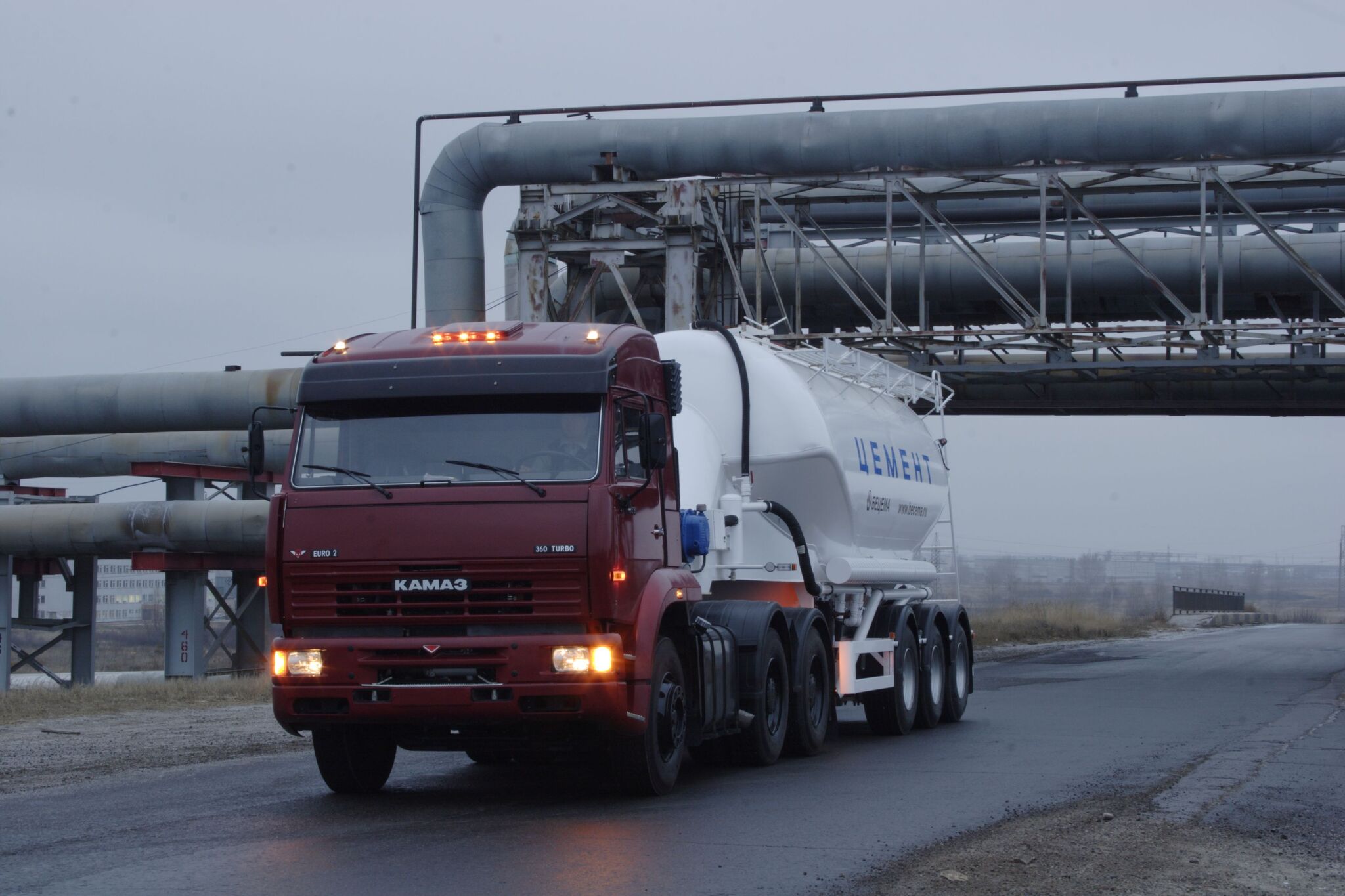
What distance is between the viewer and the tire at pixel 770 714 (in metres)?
12.6

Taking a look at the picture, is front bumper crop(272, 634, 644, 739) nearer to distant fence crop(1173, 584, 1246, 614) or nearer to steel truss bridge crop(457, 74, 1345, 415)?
steel truss bridge crop(457, 74, 1345, 415)

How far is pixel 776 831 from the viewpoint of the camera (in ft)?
29.6

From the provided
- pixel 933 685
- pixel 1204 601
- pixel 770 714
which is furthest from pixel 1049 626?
pixel 770 714

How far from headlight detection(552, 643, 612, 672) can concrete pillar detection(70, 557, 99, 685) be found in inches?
1273

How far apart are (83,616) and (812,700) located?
98.8 feet

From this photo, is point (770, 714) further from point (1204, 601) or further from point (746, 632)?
point (1204, 601)

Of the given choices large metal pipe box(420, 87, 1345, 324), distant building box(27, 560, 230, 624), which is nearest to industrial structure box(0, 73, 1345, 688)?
large metal pipe box(420, 87, 1345, 324)

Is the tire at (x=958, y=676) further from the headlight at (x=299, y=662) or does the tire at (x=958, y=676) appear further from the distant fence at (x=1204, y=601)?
the distant fence at (x=1204, y=601)

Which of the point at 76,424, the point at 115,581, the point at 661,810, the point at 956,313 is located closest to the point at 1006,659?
the point at 956,313

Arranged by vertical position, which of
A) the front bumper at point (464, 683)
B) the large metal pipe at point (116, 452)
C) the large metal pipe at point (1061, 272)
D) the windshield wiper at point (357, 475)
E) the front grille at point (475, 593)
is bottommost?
the front bumper at point (464, 683)

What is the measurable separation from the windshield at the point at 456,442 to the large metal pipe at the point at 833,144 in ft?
43.7

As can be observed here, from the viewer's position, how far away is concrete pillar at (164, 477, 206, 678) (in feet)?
112

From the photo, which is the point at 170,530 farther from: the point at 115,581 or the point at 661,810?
the point at 115,581

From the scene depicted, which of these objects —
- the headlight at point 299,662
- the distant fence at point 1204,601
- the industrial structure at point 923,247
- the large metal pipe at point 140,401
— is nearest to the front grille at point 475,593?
the headlight at point 299,662
